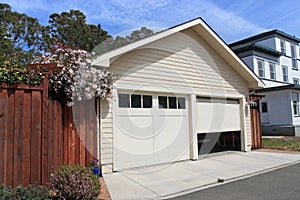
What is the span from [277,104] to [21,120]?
1938cm

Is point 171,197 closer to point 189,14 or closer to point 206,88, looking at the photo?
point 206,88

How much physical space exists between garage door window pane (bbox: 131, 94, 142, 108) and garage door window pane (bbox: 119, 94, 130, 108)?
182 mm

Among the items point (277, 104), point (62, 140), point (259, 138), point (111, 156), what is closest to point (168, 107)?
point (111, 156)

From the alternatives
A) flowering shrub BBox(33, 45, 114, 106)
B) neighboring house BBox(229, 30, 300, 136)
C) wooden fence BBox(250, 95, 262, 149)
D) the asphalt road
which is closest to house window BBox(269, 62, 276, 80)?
neighboring house BBox(229, 30, 300, 136)

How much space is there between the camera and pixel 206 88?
32.8ft

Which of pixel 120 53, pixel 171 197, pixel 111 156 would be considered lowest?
pixel 171 197

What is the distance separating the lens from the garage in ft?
32.4

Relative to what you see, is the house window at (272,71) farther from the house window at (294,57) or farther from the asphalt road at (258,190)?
the asphalt road at (258,190)

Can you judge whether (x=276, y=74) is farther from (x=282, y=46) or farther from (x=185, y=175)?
(x=185, y=175)

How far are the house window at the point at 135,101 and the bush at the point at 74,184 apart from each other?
10.2 feet

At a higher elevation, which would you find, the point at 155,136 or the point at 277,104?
the point at 277,104

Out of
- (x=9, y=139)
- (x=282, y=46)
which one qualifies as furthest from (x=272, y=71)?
(x=9, y=139)

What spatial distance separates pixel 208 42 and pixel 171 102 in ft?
11.0

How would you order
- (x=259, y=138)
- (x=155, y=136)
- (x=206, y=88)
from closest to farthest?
(x=155, y=136)
(x=206, y=88)
(x=259, y=138)
